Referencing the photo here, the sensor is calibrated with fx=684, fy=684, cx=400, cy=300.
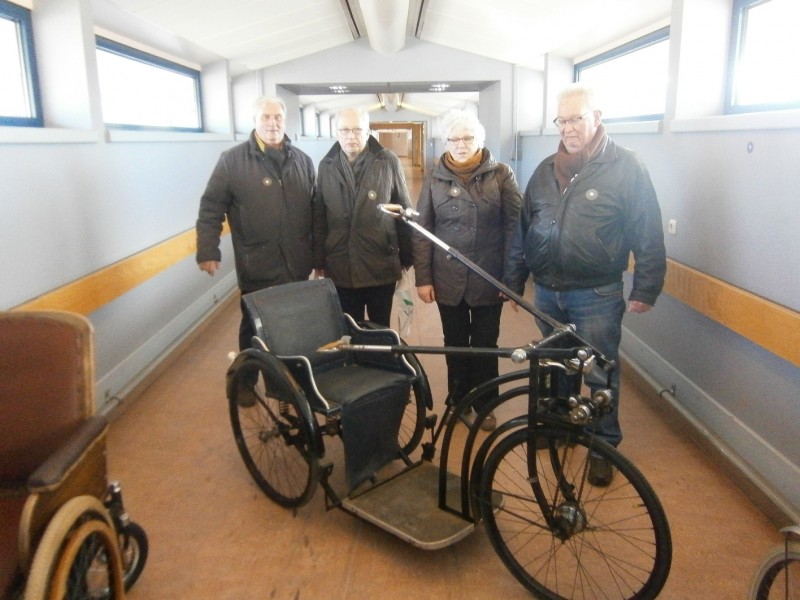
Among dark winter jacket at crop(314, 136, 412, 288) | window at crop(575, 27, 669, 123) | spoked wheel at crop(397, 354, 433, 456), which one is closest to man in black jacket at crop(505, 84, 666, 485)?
spoked wheel at crop(397, 354, 433, 456)

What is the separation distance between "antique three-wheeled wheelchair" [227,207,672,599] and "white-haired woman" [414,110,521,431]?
1.51 feet

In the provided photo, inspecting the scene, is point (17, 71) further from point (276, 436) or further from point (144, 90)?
point (276, 436)

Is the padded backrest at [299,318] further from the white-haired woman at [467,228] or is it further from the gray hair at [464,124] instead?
the gray hair at [464,124]

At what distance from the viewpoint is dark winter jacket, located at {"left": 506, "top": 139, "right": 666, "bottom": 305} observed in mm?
2338

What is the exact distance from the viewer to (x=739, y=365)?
2.63m

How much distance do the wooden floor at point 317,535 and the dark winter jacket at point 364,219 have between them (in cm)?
98

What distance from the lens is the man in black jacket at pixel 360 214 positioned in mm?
3033

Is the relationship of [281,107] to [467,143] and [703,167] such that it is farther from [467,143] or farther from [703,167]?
[703,167]

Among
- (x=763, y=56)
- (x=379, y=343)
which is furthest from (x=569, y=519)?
(x=763, y=56)

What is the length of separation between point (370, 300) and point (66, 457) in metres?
1.87

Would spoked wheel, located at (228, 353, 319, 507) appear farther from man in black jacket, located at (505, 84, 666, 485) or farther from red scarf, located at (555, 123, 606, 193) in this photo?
red scarf, located at (555, 123, 606, 193)

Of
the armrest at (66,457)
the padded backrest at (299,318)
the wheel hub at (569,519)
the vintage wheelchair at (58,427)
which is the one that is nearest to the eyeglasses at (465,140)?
the padded backrest at (299,318)

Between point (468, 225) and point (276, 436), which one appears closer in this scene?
point (276, 436)

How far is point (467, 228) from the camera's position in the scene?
282 centimetres
